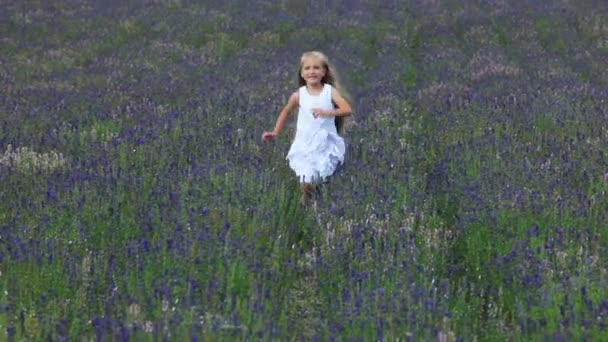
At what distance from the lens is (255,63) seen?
11.0 metres

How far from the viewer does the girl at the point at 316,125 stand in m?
5.67

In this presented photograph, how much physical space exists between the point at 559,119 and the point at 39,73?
20.6ft

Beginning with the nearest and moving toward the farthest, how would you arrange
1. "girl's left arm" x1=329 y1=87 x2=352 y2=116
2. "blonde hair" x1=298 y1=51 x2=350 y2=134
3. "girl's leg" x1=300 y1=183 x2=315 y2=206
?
"girl's leg" x1=300 y1=183 x2=315 y2=206
"girl's left arm" x1=329 y1=87 x2=352 y2=116
"blonde hair" x1=298 y1=51 x2=350 y2=134

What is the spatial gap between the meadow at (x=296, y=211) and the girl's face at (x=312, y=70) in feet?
1.85

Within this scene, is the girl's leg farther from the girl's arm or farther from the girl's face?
the girl's face

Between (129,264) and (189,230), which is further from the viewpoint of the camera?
(189,230)

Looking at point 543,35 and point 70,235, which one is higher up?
point 543,35

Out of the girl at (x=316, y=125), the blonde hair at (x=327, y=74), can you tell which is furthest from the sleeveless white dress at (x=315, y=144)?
the blonde hair at (x=327, y=74)

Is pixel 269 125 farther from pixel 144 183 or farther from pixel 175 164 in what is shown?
pixel 144 183

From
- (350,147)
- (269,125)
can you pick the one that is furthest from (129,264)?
(269,125)

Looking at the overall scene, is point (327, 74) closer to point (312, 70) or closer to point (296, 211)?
point (312, 70)

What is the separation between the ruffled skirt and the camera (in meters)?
5.64

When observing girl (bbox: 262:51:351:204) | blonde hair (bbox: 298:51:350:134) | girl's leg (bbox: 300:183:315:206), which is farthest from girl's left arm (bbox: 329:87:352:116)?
girl's leg (bbox: 300:183:315:206)

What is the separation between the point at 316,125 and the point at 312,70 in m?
0.36
